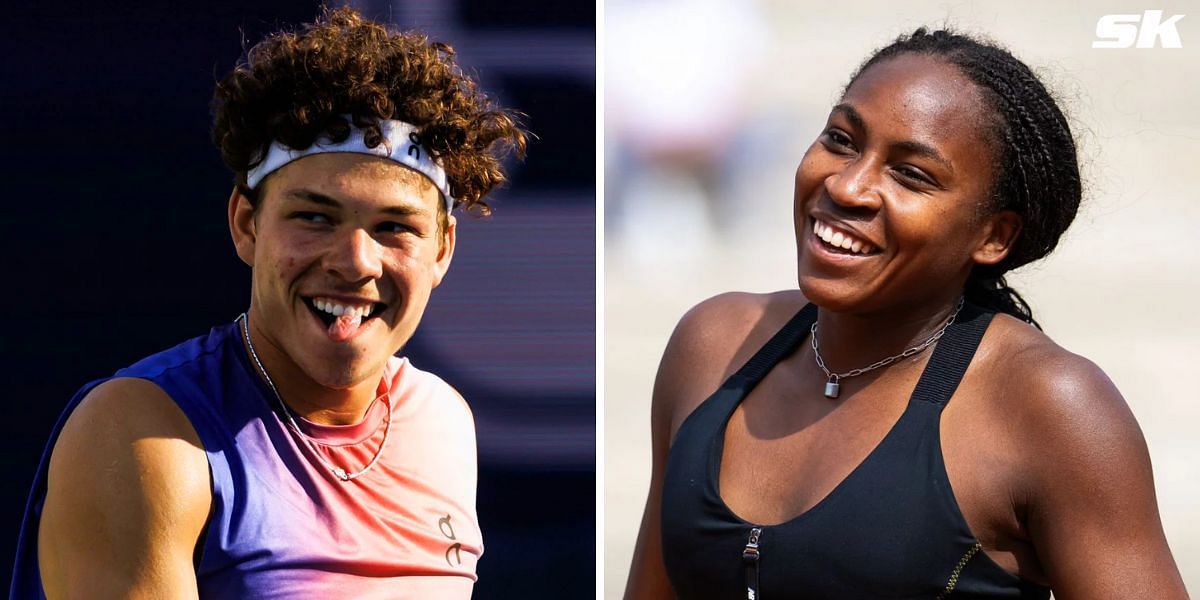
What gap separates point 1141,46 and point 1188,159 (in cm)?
27

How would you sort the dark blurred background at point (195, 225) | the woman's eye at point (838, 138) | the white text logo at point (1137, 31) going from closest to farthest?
the woman's eye at point (838, 138) < the dark blurred background at point (195, 225) < the white text logo at point (1137, 31)

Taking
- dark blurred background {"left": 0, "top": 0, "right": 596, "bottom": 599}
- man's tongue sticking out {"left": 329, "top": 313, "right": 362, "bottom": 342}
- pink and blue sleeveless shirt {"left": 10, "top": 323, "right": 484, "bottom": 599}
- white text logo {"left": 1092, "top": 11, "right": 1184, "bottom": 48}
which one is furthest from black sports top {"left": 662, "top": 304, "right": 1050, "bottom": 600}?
white text logo {"left": 1092, "top": 11, "right": 1184, "bottom": 48}

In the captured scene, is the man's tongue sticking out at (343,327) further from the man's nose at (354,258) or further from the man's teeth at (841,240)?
the man's teeth at (841,240)

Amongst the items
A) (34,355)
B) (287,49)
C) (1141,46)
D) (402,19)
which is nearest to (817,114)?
(1141,46)

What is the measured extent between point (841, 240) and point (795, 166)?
120 centimetres

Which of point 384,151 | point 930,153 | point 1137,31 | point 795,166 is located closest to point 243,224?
point 384,151

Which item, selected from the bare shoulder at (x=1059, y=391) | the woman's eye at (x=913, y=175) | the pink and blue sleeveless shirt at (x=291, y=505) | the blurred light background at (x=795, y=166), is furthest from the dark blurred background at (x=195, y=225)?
the bare shoulder at (x=1059, y=391)

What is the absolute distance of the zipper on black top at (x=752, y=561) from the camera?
1764 millimetres

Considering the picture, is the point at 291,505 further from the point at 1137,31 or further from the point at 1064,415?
the point at 1137,31

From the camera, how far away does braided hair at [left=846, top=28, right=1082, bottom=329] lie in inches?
71.9

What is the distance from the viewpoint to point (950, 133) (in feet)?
5.88

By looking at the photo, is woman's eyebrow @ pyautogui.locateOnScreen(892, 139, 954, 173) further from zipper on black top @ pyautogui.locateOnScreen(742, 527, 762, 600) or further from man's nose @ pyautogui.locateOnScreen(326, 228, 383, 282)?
man's nose @ pyautogui.locateOnScreen(326, 228, 383, 282)

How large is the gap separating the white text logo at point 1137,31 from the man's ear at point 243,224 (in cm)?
186

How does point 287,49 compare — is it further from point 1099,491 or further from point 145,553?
point 1099,491
